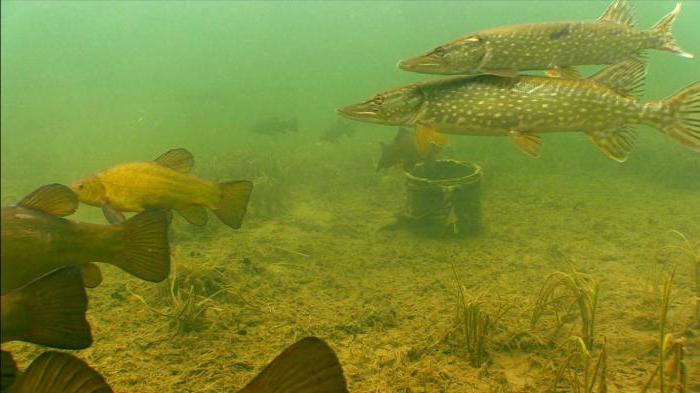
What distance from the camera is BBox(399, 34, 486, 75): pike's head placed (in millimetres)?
4121

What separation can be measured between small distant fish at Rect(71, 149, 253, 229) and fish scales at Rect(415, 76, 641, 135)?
225cm

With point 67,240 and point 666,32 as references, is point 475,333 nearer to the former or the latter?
point 67,240

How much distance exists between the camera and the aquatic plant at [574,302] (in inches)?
133

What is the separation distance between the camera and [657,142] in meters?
13.7

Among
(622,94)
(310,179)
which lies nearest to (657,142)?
(310,179)

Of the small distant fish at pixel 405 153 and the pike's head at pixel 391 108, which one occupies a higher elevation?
the pike's head at pixel 391 108

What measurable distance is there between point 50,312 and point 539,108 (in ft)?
13.0

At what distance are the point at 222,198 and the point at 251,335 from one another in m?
1.35

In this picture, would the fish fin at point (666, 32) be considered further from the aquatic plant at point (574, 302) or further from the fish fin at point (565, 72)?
the aquatic plant at point (574, 302)

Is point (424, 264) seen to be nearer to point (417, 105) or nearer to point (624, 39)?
point (417, 105)

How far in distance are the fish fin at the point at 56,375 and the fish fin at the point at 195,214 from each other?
9.05ft

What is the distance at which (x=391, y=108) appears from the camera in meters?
4.20

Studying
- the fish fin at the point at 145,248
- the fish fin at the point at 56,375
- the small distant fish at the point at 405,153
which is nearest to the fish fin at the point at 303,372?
the fish fin at the point at 56,375

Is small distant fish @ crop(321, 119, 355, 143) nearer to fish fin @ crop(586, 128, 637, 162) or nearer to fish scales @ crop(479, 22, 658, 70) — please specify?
fish scales @ crop(479, 22, 658, 70)
